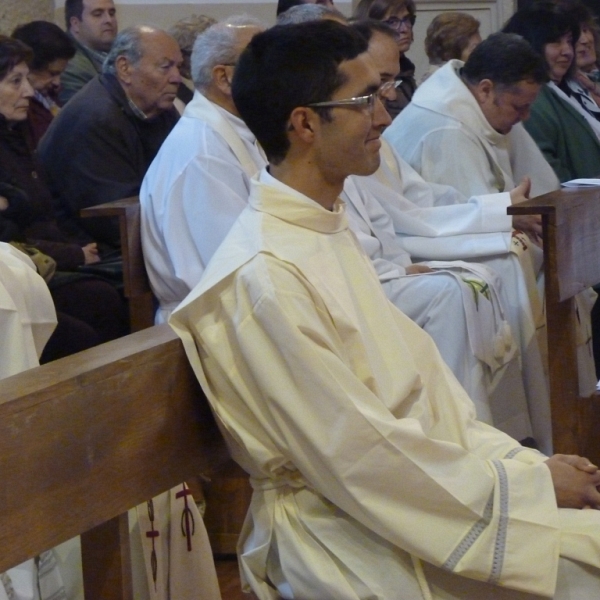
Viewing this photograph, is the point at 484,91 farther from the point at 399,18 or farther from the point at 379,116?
the point at 379,116

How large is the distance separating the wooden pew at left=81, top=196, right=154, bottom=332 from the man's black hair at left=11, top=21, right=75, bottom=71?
5.17 ft

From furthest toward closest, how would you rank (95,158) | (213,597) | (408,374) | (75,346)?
(95,158), (75,346), (213,597), (408,374)

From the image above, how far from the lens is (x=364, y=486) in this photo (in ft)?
5.66

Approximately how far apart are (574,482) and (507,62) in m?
2.74

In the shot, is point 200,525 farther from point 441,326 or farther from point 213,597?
point 441,326

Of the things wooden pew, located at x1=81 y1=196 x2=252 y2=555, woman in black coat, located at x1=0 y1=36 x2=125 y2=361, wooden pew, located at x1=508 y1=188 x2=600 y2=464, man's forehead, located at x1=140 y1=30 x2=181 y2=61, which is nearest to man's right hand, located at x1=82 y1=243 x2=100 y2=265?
woman in black coat, located at x1=0 y1=36 x2=125 y2=361

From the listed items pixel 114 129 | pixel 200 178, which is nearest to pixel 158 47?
pixel 114 129

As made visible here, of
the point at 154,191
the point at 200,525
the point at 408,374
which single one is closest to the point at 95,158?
the point at 154,191

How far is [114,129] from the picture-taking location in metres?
4.25

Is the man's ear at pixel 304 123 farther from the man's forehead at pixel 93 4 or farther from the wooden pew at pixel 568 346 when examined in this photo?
the man's forehead at pixel 93 4

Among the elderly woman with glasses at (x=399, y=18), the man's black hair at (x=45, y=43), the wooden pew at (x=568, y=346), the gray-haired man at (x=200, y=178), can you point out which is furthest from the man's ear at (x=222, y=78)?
the elderly woman with glasses at (x=399, y=18)

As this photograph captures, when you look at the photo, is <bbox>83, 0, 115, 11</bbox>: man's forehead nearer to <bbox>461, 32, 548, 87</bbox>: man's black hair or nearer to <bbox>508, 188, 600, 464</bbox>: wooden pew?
<bbox>461, 32, 548, 87</bbox>: man's black hair

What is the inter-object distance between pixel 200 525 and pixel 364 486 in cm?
68

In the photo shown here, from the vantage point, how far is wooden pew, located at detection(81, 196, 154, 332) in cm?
338
